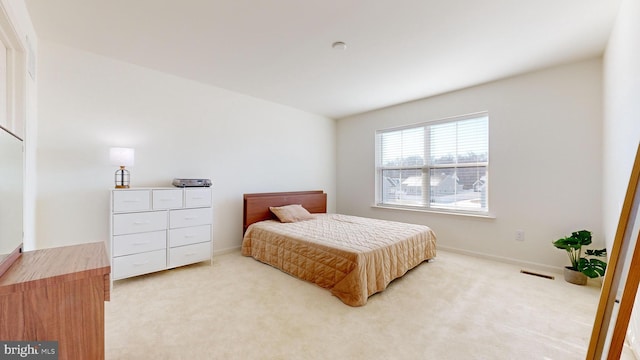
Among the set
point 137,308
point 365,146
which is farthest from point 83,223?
point 365,146

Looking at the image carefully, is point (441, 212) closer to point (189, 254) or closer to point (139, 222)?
point (189, 254)

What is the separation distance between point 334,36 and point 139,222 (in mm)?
2737

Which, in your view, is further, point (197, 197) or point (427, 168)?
point (427, 168)

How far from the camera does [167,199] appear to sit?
9.42 ft

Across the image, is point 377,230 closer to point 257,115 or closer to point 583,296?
point 583,296

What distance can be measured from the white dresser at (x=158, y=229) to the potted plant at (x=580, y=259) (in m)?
4.04

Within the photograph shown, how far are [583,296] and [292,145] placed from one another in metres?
4.13

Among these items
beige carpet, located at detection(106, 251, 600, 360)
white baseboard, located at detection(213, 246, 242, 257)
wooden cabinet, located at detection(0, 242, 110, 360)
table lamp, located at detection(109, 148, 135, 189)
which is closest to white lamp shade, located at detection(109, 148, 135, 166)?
table lamp, located at detection(109, 148, 135, 189)

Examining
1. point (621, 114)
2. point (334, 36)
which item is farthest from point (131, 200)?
point (621, 114)

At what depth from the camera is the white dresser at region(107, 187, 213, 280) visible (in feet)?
8.38

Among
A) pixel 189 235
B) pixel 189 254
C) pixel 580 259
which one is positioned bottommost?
pixel 189 254

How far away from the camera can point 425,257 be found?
3.18 m

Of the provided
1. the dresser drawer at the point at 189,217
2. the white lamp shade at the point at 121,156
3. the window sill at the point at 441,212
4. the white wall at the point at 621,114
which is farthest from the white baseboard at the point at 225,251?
the white wall at the point at 621,114

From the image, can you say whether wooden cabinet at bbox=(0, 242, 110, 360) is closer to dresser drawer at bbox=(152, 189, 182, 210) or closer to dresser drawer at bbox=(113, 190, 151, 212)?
dresser drawer at bbox=(113, 190, 151, 212)
